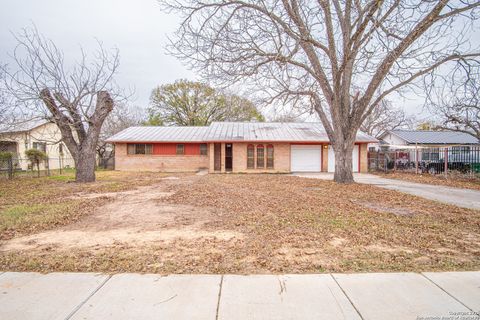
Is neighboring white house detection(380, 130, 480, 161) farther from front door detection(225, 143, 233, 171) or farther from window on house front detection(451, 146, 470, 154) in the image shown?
front door detection(225, 143, 233, 171)

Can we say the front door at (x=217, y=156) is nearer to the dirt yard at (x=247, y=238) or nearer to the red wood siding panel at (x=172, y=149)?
the red wood siding panel at (x=172, y=149)

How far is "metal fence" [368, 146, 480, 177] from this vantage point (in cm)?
Result: 1711

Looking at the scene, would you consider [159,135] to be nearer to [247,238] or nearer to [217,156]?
[217,156]

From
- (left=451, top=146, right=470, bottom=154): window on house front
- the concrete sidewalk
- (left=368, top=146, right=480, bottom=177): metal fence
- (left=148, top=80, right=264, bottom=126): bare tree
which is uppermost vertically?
(left=148, top=80, right=264, bottom=126): bare tree

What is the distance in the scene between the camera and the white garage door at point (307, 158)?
21312mm

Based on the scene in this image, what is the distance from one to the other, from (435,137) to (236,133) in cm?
2024

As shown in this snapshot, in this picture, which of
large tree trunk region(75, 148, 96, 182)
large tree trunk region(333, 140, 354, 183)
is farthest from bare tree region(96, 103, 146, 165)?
large tree trunk region(333, 140, 354, 183)

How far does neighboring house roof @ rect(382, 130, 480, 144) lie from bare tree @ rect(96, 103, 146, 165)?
29023 millimetres

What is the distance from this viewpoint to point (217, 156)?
21703mm

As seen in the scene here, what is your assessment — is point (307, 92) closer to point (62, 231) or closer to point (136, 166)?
point (62, 231)

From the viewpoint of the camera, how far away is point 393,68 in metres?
10.8

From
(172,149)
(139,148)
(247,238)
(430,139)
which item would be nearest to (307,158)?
Result: (172,149)

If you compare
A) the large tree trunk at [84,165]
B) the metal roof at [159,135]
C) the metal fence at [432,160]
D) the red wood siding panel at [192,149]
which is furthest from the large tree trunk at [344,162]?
the red wood siding panel at [192,149]

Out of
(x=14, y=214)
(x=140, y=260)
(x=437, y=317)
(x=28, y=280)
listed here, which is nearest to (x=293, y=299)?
(x=437, y=317)
